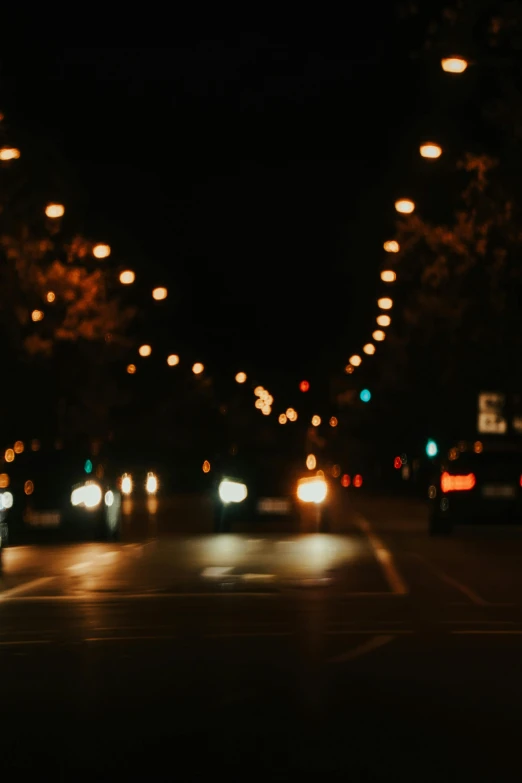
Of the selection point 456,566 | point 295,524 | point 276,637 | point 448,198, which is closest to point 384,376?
point 448,198

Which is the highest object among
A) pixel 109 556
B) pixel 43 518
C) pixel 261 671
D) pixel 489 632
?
pixel 43 518

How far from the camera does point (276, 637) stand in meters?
15.1

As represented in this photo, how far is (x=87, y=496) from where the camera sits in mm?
33906

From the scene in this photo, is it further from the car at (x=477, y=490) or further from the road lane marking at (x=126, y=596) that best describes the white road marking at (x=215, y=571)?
the car at (x=477, y=490)

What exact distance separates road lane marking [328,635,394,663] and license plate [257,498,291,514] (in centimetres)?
2433

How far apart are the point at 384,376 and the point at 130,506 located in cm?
4289

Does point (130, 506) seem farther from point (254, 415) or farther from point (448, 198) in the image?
point (254, 415)

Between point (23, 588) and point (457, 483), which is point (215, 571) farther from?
point (457, 483)

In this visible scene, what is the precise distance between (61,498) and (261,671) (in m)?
21.6

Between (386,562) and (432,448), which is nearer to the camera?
(386,562)

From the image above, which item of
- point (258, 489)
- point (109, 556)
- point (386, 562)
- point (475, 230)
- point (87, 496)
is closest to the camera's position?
point (386, 562)

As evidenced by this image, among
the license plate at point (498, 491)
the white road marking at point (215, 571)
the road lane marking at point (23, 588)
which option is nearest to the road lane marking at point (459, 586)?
the white road marking at point (215, 571)

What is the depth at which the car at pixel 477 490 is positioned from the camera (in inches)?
1400

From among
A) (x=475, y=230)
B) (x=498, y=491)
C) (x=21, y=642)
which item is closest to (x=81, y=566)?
A: (x=21, y=642)
